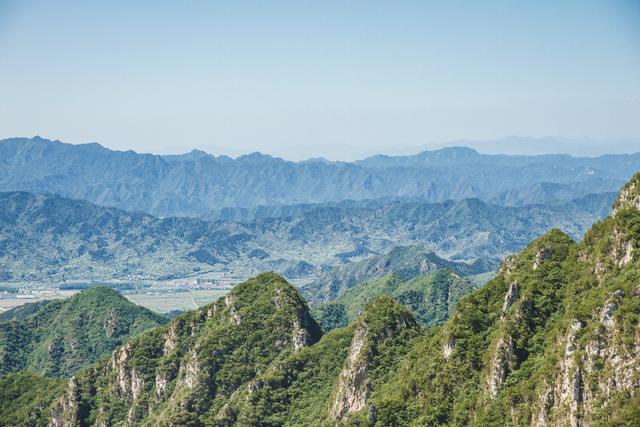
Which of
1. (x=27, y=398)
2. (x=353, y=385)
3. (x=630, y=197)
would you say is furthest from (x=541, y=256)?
(x=27, y=398)

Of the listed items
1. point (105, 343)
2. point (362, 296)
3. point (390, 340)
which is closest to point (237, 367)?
point (390, 340)

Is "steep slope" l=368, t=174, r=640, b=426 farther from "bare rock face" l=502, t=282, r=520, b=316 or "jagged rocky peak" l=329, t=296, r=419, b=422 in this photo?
"jagged rocky peak" l=329, t=296, r=419, b=422

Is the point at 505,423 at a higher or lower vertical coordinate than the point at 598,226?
lower

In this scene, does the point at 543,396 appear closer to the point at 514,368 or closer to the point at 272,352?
the point at 514,368

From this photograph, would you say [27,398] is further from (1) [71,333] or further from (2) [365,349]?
(2) [365,349]

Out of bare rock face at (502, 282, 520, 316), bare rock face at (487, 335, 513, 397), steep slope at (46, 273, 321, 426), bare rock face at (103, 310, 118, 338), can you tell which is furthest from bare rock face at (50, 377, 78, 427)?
bare rock face at (487, 335, 513, 397)

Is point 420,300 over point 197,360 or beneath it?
beneath
